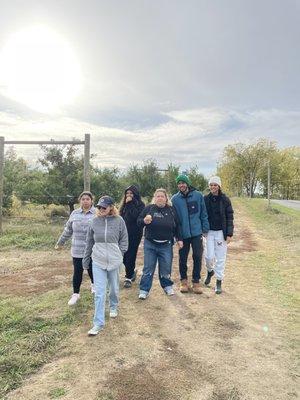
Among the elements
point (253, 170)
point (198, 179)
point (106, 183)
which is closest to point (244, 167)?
point (253, 170)

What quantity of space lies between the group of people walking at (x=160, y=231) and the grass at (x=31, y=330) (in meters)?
0.37

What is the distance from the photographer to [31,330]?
5.15 meters

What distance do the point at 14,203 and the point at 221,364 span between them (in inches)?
567

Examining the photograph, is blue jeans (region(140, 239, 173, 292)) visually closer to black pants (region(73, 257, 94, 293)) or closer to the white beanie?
black pants (region(73, 257, 94, 293))

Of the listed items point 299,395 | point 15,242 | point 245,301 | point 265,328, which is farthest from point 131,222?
point 15,242

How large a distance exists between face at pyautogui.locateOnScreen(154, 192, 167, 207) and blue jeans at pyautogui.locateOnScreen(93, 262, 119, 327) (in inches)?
56.3

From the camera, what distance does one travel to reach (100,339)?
486 centimetres

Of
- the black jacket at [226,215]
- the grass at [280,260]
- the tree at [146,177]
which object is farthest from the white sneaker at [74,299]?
the tree at [146,177]

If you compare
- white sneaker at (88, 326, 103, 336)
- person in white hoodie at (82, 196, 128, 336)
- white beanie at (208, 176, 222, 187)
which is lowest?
white sneaker at (88, 326, 103, 336)

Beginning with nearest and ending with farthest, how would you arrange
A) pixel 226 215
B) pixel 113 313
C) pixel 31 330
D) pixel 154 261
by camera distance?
pixel 31 330, pixel 113 313, pixel 154 261, pixel 226 215

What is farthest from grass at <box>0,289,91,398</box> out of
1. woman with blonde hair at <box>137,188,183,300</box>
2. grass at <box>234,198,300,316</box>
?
grass at <box>234,198,300,316</box>

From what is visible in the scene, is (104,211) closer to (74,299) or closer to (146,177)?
(74,299)

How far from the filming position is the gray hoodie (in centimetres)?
528

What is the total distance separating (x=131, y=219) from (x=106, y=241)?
186 centimetres
